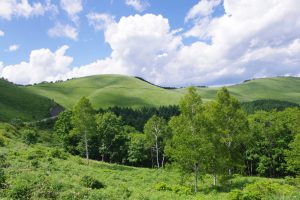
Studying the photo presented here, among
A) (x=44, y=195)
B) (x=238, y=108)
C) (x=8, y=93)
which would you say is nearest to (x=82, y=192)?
(x=44, y=195)

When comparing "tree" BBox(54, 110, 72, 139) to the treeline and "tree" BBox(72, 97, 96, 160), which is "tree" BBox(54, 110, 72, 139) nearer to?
the treeline

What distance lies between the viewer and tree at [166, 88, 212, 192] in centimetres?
4131

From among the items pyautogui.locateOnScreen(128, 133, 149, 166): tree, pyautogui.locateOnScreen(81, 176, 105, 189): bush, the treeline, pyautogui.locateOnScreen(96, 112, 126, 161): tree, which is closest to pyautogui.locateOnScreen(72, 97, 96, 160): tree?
the treeline

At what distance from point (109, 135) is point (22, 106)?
3982 inches

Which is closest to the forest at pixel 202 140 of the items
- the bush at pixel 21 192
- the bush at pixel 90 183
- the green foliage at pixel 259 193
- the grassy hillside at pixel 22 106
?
the green foliage at pixel 259 193

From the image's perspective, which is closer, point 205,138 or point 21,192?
point 21,192

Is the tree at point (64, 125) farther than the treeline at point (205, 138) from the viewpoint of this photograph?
Yes

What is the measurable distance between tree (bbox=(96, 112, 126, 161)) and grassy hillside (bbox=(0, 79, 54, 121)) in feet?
219

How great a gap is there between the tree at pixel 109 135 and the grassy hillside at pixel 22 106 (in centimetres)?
6660

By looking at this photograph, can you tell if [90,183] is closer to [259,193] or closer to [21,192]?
[21,192]

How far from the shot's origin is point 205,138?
44.1 m

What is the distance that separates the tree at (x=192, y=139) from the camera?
41312 millimetres

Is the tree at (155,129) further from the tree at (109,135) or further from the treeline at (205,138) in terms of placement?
the tree at (109,135)

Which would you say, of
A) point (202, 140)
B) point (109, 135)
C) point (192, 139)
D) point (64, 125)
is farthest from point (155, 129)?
point (192, 139)
